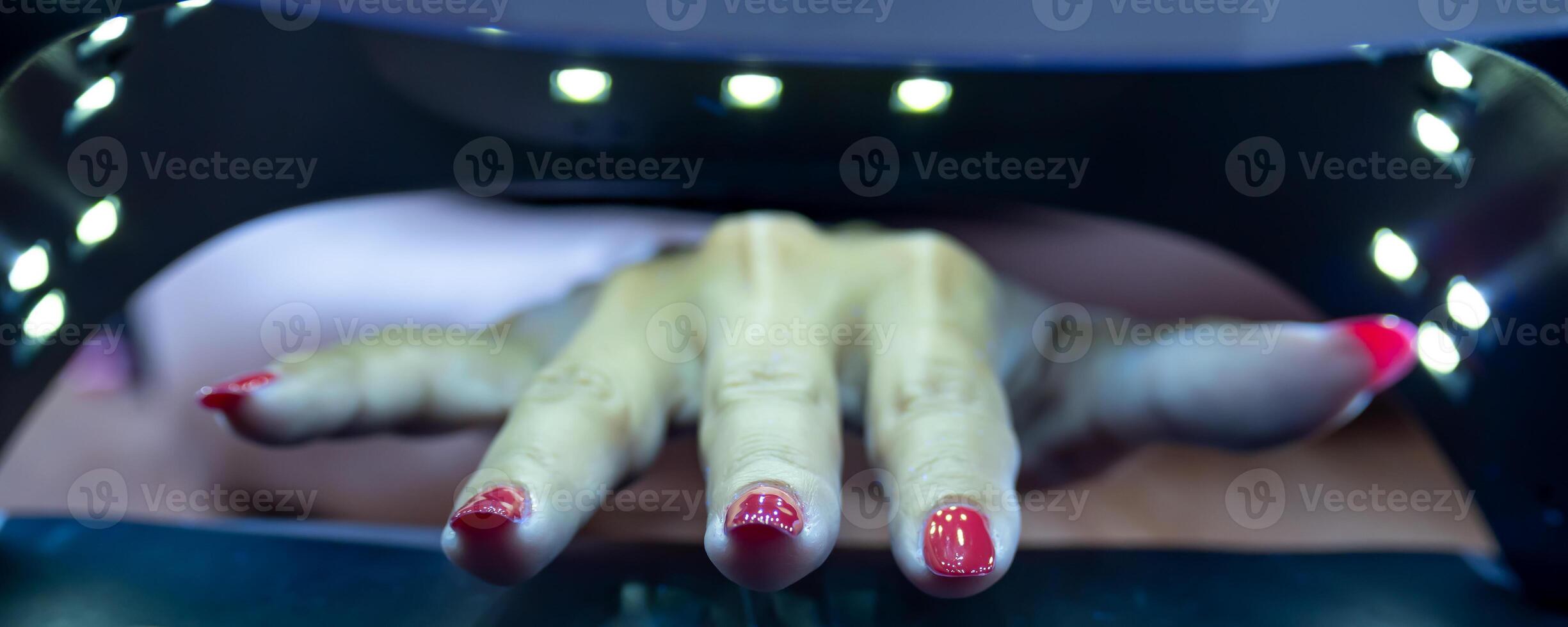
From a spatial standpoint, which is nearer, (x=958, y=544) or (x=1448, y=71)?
(x=958, y=544)

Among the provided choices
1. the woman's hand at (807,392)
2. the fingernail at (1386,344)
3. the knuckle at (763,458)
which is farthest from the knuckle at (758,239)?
the fingernail at (1386,344)

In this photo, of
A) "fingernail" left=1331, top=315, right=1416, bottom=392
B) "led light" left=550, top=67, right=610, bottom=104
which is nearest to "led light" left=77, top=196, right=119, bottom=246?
"led light" left=550, top=67, right=610, bottom=104

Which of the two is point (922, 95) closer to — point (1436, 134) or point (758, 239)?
point (758, 239)

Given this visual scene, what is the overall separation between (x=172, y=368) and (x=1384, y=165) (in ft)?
2.19

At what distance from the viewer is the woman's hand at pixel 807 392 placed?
0.32 m

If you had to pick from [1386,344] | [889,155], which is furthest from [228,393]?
[1386,344]

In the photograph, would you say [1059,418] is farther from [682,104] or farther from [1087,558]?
[682,104]

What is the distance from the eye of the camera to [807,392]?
16.3 inches

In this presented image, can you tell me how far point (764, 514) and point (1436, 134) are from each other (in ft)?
1.24

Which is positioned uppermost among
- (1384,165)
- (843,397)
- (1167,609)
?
(1384,165)

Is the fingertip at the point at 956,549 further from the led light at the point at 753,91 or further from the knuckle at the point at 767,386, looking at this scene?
the led light at the point at 753,91

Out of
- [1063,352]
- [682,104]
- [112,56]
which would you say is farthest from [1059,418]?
[112,56]

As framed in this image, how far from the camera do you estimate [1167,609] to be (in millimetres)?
363

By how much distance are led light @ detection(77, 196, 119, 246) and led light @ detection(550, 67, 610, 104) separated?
0.22m
